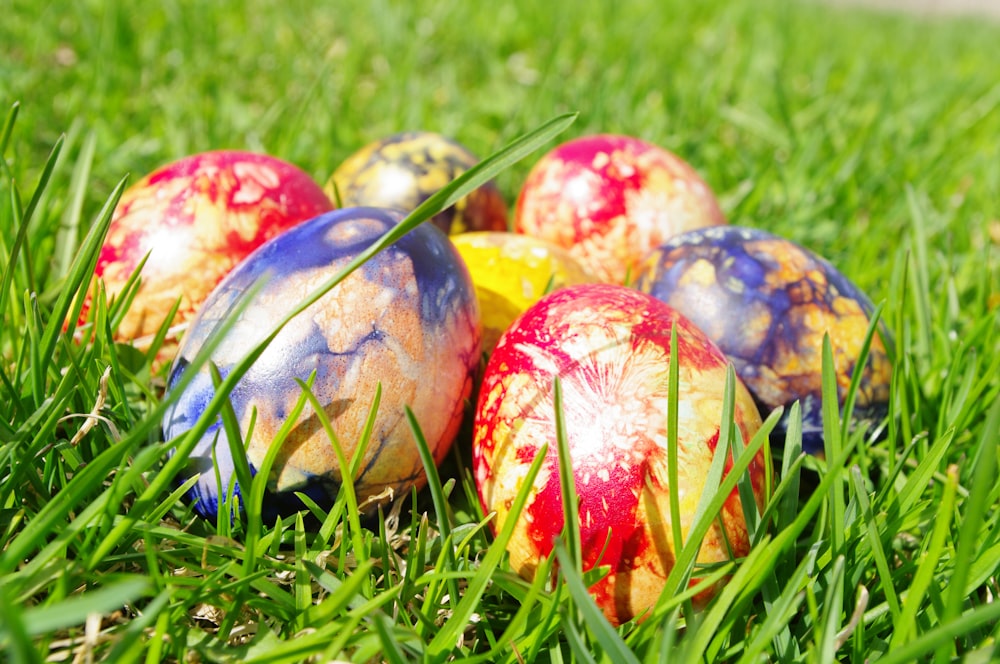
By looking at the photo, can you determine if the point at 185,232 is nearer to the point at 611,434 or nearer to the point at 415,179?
the point at 415,179

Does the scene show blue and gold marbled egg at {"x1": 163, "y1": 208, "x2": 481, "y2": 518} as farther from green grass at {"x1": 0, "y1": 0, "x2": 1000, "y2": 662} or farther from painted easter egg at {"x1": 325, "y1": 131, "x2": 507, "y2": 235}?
painted easter egg at {"x1": 325, "y1": 131, "x2": 507, "y2": 235}

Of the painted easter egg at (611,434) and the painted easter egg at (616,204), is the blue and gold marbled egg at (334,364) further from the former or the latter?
the painted easter egg at (616,204)

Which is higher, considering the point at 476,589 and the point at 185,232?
the point at 185,232

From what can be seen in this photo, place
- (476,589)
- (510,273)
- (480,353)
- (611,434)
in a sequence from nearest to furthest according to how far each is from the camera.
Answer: (476,589) → (611,434) → (480,353) → (510,273)

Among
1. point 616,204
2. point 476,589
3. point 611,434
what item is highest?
point 616,204

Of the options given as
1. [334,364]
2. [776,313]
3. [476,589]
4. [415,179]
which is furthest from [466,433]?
[415,179]

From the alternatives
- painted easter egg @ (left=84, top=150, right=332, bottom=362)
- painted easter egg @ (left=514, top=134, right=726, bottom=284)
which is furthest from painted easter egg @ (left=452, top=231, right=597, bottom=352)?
painted easter egg @ (left=84, top=150, right=332, bottom=362)
